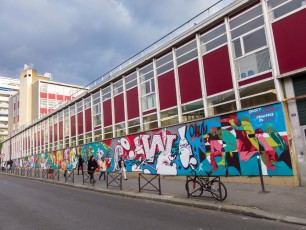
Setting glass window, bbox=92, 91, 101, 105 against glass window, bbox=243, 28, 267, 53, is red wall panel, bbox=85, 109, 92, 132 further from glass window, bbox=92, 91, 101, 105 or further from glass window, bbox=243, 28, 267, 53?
glass window, bbox=243, 28, 267, 53

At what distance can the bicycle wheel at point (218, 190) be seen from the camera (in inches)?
343

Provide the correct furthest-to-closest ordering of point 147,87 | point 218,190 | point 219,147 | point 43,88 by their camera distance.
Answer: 1. point 43,88
2. point 147,87
3. point 219,147
4. point 218,190

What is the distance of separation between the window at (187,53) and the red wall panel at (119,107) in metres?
6.88

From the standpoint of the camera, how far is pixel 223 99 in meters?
13.6

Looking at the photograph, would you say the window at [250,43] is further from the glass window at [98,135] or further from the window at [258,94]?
the glass window at [98,135]

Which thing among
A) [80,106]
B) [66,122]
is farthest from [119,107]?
[66,122]

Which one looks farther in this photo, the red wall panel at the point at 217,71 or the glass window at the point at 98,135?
the glass window at the point at 98,135

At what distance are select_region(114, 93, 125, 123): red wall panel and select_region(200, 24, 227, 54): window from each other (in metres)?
8.84

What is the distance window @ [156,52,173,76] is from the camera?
17156 millimetres

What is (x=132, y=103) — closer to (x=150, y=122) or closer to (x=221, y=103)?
(x=150, y=122)

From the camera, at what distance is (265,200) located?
27.5ft

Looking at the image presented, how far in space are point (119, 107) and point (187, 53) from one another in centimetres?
814

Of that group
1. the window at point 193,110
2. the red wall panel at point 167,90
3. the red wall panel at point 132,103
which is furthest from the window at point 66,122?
the window at point 193,110

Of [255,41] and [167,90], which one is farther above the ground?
[255,41]
